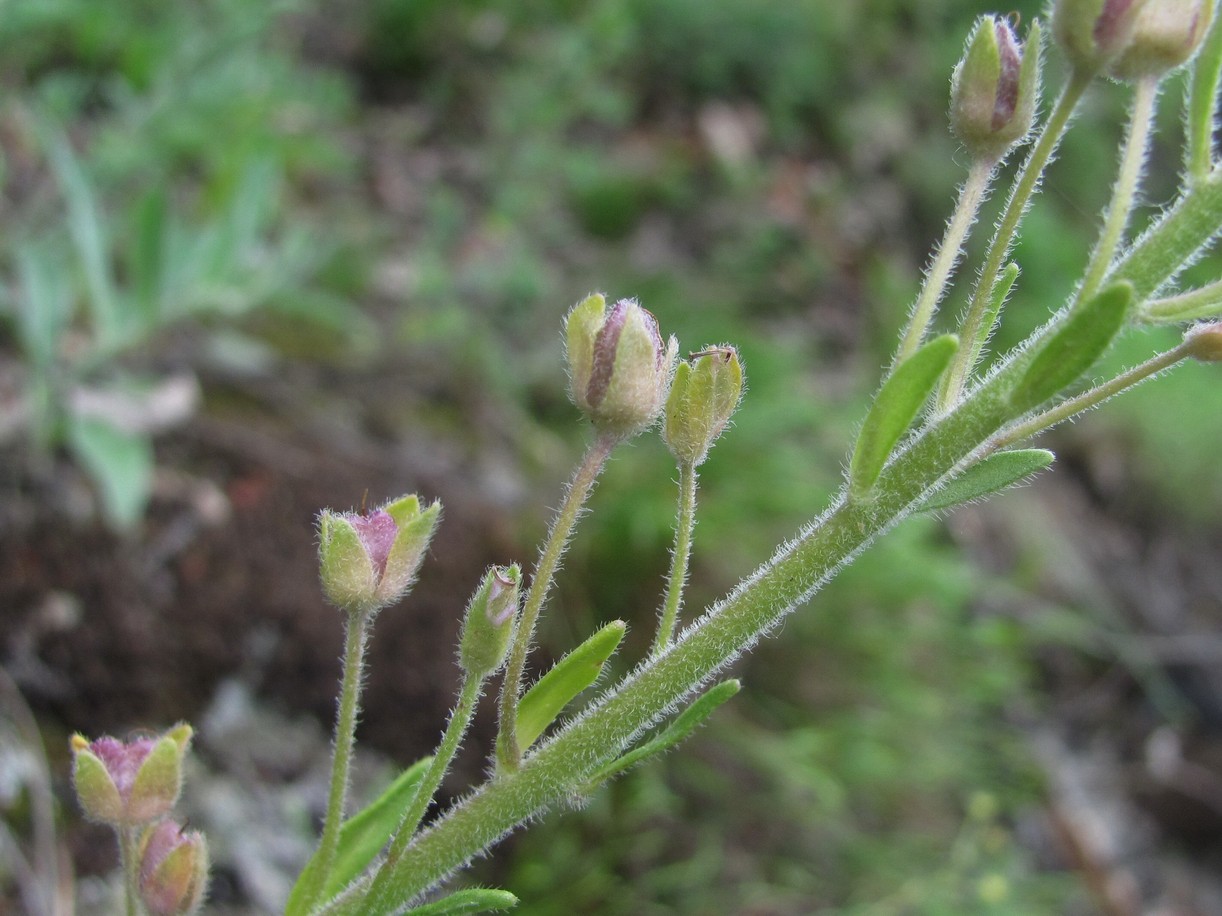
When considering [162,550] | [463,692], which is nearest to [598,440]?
[463,692]

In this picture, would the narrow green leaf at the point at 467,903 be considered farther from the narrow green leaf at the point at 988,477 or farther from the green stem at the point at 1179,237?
the green stem at the point at 1179,237

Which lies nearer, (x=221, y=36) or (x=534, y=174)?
(x=221, y=36)

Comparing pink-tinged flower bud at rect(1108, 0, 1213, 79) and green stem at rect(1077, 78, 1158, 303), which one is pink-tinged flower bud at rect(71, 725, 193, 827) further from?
pink-tinged flower bud at rect(1108, 0, 1213, 79)

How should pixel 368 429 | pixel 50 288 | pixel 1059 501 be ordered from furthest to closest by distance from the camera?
pixel 1059 501
pixel 368 429
pixel 50 288

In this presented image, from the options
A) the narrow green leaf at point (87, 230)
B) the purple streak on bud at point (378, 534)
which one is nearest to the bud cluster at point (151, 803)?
the purple streak on bud at point (378, 534)

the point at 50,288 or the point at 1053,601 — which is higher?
the point at 50,288

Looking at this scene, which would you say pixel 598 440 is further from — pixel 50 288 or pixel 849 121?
pixel 849 121

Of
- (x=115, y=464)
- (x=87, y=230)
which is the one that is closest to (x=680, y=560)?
(x=115, y=464)
